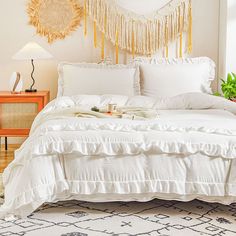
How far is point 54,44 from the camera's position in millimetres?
5586

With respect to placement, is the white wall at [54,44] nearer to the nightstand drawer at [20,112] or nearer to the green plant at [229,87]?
the nightstand drawer at [20,112]

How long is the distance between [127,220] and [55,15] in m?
2.97

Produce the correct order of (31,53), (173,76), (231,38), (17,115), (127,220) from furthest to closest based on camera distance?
(231,38) < (17,115) < (31,53) < (173,76) < (127,220)

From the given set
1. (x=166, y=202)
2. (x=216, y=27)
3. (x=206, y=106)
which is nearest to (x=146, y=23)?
(x=216, y=27)

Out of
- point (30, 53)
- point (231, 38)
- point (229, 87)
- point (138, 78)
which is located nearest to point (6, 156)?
point (30, 53)

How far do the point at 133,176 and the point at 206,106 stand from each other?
133 centimetres

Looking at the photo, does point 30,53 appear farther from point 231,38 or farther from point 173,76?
point 231,38

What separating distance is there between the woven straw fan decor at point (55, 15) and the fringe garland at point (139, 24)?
0.14 meters

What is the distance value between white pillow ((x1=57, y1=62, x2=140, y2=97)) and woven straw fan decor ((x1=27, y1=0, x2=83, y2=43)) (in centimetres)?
55

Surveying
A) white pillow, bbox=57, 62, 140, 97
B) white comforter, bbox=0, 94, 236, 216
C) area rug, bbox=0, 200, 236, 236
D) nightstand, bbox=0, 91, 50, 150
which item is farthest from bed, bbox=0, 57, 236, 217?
nightstand, bbox=0, 91, 50, 150

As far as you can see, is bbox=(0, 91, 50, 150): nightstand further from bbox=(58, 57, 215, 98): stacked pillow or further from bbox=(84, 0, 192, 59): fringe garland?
bbox=(84, 0, 192, 59): fringe garland

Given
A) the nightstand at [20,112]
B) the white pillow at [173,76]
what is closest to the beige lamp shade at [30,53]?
the nightstand at [20,112]

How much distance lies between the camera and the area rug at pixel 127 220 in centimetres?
294

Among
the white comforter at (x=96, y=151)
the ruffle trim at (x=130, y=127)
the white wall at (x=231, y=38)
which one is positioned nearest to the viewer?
the white comforter at (x=96, y=151)
